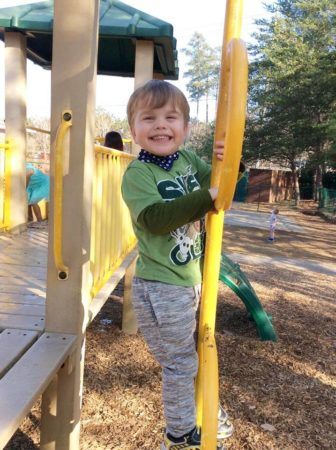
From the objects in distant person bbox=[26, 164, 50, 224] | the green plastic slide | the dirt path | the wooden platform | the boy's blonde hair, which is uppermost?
the boy's blonde hair

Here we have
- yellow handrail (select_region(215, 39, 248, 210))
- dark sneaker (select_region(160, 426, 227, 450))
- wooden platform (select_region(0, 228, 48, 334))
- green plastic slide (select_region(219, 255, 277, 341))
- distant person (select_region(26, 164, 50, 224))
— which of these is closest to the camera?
yellow handrail (select_region(215, 39, 248, 210))

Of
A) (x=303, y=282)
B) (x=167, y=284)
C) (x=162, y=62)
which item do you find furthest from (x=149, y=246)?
(x=303, y=282)

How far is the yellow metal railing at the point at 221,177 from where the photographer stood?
3.99 ft

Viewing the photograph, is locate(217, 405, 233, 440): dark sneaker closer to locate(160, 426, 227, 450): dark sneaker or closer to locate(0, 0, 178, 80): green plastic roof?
locate(160, 426, 227, 450): dark sneaker

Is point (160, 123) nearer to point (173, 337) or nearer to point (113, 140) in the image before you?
point (173, 337)

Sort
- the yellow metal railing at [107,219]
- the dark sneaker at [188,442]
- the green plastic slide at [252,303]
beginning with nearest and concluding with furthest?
the dark sneaker at [188,442] → the yellow metal railing at [107,219] → the green plastic slide at [252,303]

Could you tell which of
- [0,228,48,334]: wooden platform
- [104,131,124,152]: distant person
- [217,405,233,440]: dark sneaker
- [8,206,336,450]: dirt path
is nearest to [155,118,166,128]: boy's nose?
[0,228,48,334]: wooden platform

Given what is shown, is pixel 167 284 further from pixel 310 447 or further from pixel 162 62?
pixel 162 62

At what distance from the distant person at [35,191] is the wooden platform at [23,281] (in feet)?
4.62

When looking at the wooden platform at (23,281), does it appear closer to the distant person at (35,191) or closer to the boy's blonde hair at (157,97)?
the boy's blonde hair at (157,97)

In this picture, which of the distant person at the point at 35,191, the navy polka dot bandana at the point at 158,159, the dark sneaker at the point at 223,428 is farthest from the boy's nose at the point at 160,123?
the distant person at the point at 35,191

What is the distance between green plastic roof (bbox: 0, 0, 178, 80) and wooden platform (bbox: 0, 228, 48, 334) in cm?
201

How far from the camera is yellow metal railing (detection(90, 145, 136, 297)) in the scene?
2416 millimetres

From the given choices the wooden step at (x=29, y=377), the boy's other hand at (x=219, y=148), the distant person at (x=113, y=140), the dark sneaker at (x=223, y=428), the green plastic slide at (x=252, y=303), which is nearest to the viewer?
the wooden step at (x=29, y=377)
